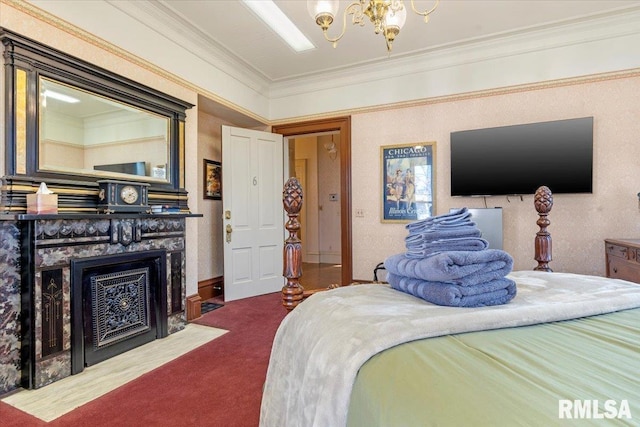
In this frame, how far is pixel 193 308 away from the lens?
3209 mm

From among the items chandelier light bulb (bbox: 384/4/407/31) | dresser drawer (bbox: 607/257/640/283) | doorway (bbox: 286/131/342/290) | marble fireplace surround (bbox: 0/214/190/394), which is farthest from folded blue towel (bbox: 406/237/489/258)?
doorway (bbox: 286/131/342/290)

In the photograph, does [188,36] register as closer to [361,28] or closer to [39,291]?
[361,28]

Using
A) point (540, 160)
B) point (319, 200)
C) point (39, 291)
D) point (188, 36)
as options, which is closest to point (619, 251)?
point (540, 160)

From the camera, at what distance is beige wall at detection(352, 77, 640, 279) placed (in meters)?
3.13

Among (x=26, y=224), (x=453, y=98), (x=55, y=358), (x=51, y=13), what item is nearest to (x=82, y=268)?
(x=26, y=224)

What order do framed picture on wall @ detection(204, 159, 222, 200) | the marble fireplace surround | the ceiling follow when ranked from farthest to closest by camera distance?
framed picture on wall @ detection(204, 159, 222, 200), the ceiling, the marble fireplace surround

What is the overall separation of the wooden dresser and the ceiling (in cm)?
216

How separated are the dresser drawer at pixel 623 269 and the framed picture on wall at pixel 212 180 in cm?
420

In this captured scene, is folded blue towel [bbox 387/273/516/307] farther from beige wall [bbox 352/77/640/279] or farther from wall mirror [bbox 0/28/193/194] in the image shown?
beige wall [bbox 352/77/640/279]

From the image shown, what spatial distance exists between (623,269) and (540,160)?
122 centimetres


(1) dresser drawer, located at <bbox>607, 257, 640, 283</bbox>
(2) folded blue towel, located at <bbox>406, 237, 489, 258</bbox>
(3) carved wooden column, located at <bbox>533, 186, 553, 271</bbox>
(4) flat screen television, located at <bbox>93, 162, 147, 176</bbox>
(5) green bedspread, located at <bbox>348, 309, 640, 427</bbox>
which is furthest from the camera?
(4) flat screen television, located at <bbox>93, 162, 147, 176</bbox>

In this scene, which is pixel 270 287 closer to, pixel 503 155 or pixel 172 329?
pixel 172 329

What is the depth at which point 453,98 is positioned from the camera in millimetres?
3736

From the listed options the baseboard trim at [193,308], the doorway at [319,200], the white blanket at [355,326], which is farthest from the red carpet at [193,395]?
the doorway at [319,200]
